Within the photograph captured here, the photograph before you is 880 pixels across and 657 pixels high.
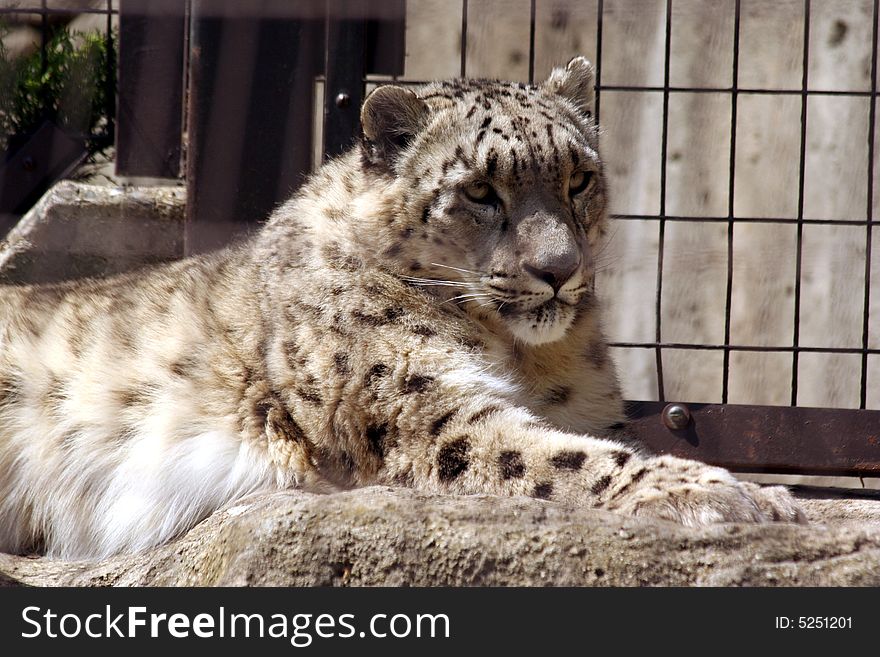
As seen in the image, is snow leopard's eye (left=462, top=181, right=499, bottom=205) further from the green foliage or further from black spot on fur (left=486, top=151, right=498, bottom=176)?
the green foliage


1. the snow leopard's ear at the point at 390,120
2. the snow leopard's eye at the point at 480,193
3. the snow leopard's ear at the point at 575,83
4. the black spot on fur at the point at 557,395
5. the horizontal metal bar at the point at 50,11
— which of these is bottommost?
the black spot on fur at the point at 557,395

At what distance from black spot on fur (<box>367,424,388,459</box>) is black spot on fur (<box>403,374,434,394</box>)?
0.34ft

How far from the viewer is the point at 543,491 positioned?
2357 millimetres

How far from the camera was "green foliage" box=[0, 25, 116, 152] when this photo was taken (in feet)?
13.7

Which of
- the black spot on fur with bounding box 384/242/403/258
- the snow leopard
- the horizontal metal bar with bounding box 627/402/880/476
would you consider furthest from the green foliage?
the horizontal metal bar with bounding box 627/402/880/476

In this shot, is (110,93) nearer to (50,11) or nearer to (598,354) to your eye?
(50,11)

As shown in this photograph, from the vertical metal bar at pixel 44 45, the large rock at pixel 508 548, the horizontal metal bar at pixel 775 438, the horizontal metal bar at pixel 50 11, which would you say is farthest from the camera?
the vertical metal bar at pixel 44 45

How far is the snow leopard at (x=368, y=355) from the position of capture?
2.52m

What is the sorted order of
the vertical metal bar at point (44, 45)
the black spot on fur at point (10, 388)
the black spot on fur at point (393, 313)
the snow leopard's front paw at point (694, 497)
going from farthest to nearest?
1. the vertical metal bar at point (44, 45)
2. the black spot on fur at point (10, 388)
3. the black spot on fur at point (393, 313)
4. the snow leopard's front paw at point (694, 497)

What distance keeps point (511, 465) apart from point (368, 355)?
457 millimetres

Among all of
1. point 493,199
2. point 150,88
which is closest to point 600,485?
point 493,199

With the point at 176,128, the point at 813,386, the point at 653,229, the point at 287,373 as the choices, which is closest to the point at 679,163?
the point at 653,229

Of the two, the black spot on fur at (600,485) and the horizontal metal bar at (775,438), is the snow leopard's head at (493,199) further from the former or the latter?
the horizontal metal bar at (775,438)

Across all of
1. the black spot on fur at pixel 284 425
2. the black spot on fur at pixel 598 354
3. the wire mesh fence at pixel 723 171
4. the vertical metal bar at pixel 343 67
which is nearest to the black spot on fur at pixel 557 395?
the black spot on fur at pixel 598 354
